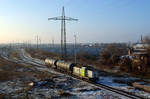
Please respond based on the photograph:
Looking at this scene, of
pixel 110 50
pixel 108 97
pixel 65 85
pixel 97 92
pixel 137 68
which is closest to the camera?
pixel 108 97

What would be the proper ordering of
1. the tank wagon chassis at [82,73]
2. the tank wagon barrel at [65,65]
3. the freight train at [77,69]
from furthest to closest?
the tank wagon barrel at [65,65] → the freight train at [77,69] → the tank wagon chassis at [82,73]

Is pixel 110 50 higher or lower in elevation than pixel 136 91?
higher

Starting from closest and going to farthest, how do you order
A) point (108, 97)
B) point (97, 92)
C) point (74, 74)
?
point (108, 97) → point (97, 92) → point (74, 74)

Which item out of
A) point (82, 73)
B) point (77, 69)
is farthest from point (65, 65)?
point (82, 73)

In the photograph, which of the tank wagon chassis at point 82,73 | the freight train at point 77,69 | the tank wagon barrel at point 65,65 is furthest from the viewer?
the tank wagon barrel at point 65,65

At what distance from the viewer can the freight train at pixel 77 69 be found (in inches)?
1169

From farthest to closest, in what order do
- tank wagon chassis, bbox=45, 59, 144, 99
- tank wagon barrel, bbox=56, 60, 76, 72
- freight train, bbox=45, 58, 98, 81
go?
tank wagon barrel, bbox=56, 60, 76, 72 → freight train, bbox=45, 58, 98, 81 → tank wagon chassis, bbox=45, 59, 144, 99

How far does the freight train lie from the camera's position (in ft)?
97.4

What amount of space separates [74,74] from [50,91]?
39.7 ft

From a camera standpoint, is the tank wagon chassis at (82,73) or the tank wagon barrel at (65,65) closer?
the tank wagon chassis at (82,73)

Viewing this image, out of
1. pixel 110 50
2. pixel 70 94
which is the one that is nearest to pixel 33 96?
pixel 70 94

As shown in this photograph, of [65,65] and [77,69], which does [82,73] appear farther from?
[65,65]

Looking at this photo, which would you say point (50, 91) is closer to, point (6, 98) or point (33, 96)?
point (33, 96)

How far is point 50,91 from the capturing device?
2400 centimetres
